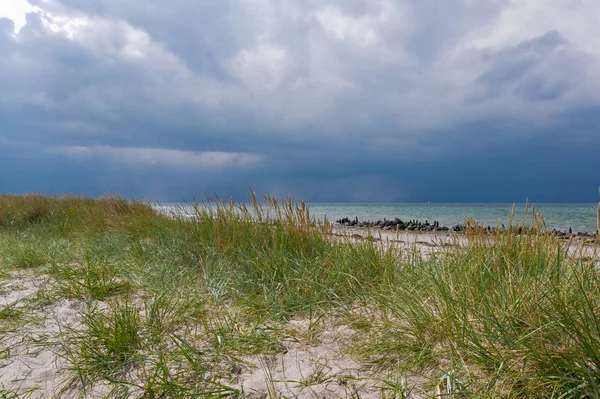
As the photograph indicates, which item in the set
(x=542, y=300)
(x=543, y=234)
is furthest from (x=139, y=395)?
(x=543, y=234)

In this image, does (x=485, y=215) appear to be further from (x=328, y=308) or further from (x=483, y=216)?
(x=328, y=308)

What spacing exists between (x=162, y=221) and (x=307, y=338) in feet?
15.1

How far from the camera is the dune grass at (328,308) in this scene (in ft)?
5.90

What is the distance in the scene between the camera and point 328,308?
2.89 meters

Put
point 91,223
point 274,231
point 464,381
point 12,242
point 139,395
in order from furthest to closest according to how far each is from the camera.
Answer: point 91,223
point 12,242
point 274,231
point 139,395
point 464,381

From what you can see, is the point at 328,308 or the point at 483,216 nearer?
the point at 328,308

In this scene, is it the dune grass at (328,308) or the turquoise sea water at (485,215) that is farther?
the turquoise sea water at (485,215)

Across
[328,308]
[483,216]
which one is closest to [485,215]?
[483,216]

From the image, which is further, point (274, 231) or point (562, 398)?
point (274, 231)

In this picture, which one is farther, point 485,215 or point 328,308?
point 485,215

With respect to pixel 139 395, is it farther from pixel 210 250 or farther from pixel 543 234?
pixel 543 234

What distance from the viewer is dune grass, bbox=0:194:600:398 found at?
1.80 metres

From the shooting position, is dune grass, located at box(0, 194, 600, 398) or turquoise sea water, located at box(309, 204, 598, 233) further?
turquoise sea water, located at box(309, 204, 598, 233)

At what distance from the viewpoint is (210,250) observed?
14.5 ft
